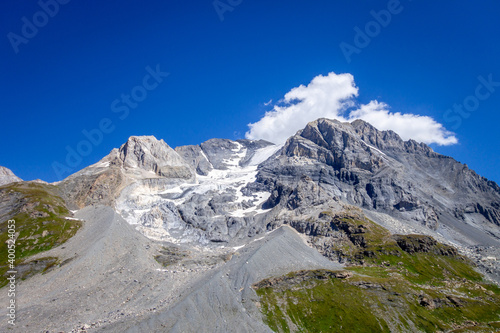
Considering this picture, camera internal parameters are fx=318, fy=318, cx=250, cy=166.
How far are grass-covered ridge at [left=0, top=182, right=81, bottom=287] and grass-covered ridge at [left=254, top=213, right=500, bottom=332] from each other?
94.2m

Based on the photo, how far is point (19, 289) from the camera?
370 feet

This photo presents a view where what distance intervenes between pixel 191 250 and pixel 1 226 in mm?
92410

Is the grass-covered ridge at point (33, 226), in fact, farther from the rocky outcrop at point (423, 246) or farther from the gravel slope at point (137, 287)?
the rocky outcrop at point (423, 246)

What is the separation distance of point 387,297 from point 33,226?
6380 inches

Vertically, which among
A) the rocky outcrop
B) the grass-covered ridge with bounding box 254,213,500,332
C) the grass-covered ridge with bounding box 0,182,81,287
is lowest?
the grass-covered ridge with bounding box 254,213,500,332

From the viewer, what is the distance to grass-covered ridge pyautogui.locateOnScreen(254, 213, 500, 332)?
112 meters

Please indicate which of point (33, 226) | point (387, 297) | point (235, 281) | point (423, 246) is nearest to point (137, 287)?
point (235, 281)

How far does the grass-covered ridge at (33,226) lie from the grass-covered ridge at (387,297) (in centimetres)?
9416

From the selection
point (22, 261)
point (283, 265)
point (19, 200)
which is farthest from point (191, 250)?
point (19, 200)

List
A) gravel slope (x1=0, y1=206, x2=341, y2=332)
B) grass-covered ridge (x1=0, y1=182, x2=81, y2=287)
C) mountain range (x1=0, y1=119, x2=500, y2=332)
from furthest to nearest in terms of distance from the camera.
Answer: grass-covered ridge (x1=0, y1=182, x2=81, y2=287) → mountain range (x1=0, y1=119, x2=500, y2=332) → gravel slope (x1=0, y1=206, x2=341, y2=332)

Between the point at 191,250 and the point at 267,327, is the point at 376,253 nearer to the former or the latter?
the point at 267,327

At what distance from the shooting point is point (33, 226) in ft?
503

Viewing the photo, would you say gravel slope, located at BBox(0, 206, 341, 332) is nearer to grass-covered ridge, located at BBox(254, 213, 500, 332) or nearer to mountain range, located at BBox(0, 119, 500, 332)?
mountain range, located at BBox(0, 119, 500, 332)

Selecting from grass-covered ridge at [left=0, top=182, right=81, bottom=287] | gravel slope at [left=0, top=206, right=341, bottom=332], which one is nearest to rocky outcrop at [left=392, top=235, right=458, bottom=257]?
gravel slope at [left=0, top=206, right=341, bottom=332]
